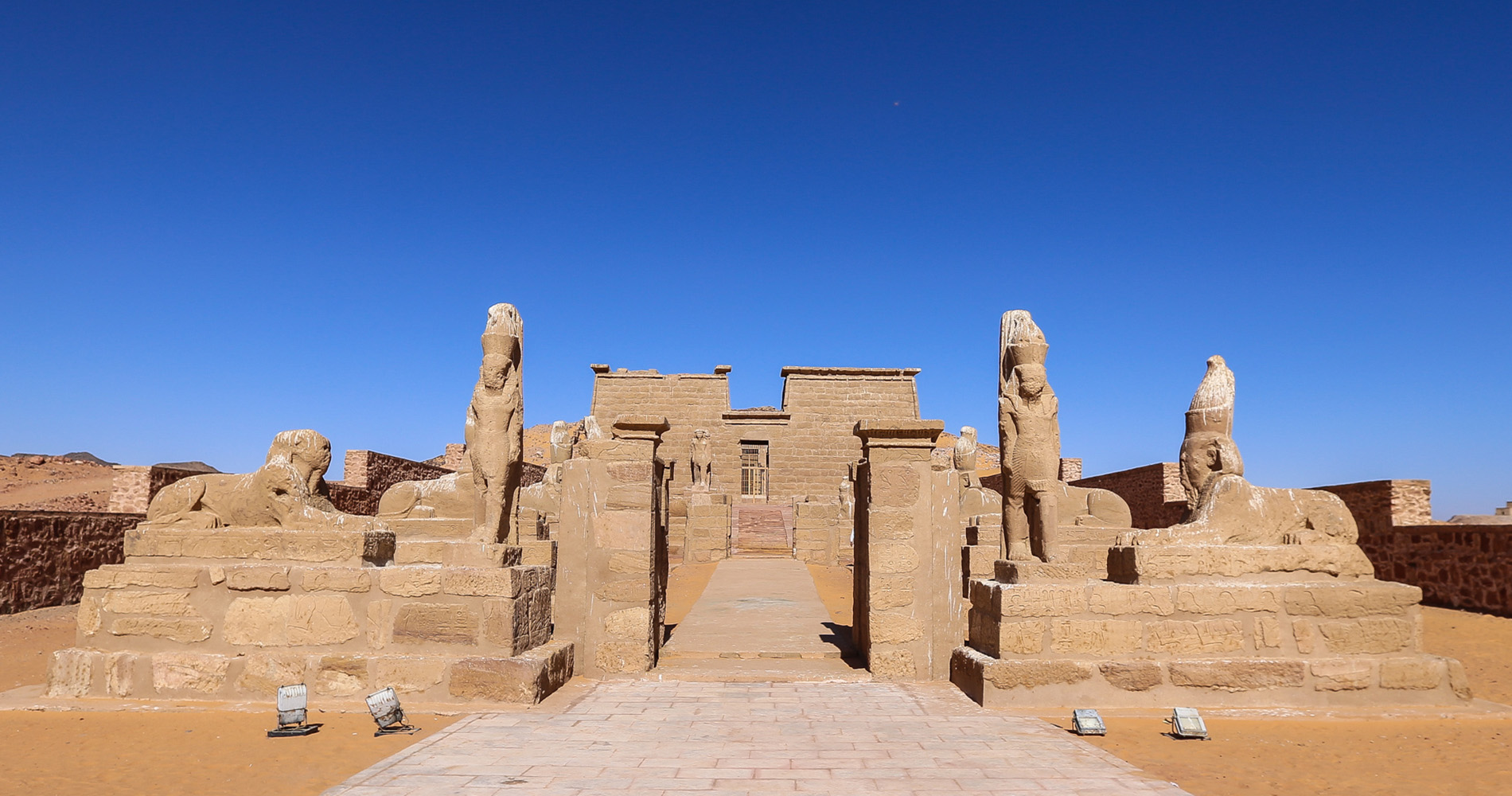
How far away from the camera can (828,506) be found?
20062 millimetres

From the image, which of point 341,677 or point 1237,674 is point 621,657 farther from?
point 1237,674

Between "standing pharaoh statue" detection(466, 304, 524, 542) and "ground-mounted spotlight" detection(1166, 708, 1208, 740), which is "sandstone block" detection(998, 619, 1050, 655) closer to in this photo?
"ground-mounted spotlight" detection(1166, 708, 1208, 740)

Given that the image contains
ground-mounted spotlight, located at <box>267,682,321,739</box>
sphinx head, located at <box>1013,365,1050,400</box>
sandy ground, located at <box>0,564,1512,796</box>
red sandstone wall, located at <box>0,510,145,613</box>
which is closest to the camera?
sandy ground, located at <box>0,564,1512,796</box>

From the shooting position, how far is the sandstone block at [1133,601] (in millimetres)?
5520

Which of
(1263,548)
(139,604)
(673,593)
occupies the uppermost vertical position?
(1263,548)

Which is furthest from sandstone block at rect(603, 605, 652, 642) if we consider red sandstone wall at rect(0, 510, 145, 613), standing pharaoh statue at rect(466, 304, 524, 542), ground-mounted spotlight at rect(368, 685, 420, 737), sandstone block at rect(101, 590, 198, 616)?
red sandstone wall at rect(0, 510, 145, 613)

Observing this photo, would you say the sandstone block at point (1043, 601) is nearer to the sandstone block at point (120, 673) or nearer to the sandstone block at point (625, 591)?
the sandstone block at point (625, 591)

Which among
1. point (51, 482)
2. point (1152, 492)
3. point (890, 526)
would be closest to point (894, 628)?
point (890, 526)

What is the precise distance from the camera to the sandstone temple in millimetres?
5430

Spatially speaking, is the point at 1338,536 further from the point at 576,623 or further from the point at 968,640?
the point at 576,623

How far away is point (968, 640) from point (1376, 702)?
8.57ft

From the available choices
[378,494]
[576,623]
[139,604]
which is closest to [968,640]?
[576,623]

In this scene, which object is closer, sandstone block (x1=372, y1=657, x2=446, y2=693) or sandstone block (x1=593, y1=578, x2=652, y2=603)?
sandstone block (x1=372, y1=657, x2=446, y2=693)

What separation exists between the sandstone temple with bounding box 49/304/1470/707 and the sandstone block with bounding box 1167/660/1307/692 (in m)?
0.01
